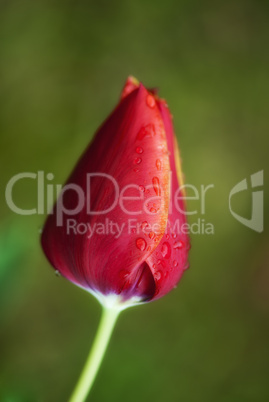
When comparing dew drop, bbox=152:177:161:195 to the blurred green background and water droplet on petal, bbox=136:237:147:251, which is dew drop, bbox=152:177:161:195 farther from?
the blurred green background

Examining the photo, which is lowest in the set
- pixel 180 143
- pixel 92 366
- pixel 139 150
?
pixel 92 366

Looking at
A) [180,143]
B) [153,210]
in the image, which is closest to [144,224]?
[153,210]

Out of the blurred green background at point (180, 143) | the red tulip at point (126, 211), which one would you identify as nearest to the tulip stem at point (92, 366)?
the red tulip at point (126, 211)

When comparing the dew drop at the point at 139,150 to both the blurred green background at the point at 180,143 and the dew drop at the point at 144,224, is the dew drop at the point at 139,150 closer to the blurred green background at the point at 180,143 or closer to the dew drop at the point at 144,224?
the dew drop at the point at 144,224

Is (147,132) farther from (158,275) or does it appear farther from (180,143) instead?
(180,143)

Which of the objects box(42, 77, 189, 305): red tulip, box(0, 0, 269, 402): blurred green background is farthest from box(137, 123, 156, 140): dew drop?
box(0, 0, 269, 402): blurred green background

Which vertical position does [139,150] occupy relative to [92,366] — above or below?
above

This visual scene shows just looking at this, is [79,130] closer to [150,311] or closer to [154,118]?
[150,311]
